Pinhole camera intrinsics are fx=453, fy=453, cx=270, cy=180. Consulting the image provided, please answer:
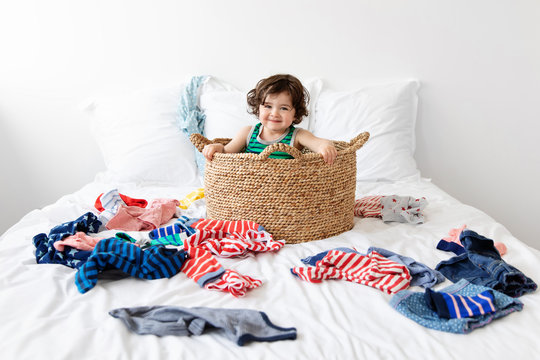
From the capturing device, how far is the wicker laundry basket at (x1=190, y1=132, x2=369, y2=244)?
51.6 inches

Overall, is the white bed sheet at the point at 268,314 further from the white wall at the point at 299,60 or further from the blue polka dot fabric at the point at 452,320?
the white wall at the point at 299,60

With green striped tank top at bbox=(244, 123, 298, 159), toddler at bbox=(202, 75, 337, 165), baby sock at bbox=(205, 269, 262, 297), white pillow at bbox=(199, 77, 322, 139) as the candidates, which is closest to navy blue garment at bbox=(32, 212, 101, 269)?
baby sock at bbox=(205, 269, 262, 297)

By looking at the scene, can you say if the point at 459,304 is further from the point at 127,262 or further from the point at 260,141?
the point at 260,141

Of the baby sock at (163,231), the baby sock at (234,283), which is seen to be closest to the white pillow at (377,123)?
the baby sock at (163,231)

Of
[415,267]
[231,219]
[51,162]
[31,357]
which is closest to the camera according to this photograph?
[31,357]

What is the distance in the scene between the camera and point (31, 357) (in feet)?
2.49

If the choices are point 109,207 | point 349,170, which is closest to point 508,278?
point 349,170

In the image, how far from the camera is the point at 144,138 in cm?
205

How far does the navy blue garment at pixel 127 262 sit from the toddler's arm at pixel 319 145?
50 centimetres

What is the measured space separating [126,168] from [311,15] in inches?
44.2

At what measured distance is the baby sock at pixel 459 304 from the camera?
2.86ft

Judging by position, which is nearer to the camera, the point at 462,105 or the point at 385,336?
the point at 385,336

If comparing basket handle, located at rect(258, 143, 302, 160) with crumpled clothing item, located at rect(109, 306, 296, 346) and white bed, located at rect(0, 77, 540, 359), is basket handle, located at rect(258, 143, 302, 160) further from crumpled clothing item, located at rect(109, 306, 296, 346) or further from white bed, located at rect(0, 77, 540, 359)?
crumpled clothing item, located at rect(109, 306, 296, 346)

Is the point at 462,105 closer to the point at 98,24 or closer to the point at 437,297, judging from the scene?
the point at 437,297
